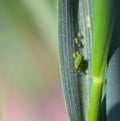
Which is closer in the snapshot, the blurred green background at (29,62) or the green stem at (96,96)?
the green stem at (96,96)

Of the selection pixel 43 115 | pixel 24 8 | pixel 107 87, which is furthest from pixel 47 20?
pixel 43 115

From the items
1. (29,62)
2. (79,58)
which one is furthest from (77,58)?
(29,62)

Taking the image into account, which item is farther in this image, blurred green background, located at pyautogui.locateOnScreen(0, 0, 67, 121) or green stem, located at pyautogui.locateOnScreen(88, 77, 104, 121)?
blurred green background, located at pyautogui.locateOnScreen(0, 0, 67, 121)

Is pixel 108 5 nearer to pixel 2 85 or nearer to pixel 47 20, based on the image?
pixel 47 20

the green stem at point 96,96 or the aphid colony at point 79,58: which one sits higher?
the aphid colony at point 79,58

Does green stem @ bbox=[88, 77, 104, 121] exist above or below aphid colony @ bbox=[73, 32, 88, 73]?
below
